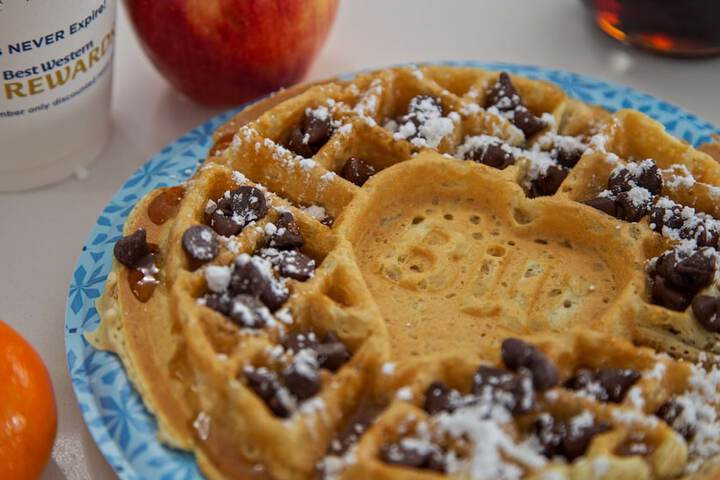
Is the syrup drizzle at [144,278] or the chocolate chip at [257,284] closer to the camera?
the chocolate chip at [257,284]

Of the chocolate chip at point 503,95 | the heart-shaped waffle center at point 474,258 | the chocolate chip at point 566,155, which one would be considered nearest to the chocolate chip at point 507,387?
the heart-shaped waffle center at point 474,258

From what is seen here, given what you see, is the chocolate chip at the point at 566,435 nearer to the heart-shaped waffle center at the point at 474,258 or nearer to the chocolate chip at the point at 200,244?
the heart-shaped waffle center at the point at 474,258

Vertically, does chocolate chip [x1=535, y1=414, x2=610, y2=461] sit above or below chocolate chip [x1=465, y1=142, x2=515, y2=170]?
below

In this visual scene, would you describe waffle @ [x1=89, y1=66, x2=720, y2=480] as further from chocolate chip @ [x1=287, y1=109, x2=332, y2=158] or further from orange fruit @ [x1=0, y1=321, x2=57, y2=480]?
orange fruit @ [x1=0, y1=321, x2=57, y2=480]

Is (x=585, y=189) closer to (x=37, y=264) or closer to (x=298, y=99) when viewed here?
(x=298, y=99)

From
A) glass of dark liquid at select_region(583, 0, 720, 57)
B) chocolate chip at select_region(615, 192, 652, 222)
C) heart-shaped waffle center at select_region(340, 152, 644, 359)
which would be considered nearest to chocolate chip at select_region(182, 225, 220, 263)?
heart-shaped waffle center at select_region(340, 152, 644, 359)
